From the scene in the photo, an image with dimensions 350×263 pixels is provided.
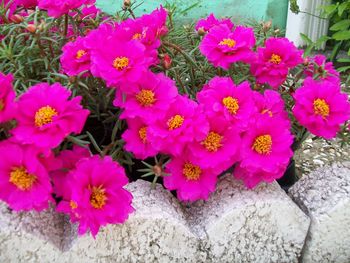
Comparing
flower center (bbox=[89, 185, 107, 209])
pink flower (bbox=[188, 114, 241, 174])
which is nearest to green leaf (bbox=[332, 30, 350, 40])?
pink flower (bbox=[188, 114, 241, 174])

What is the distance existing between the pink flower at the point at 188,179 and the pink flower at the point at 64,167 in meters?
0.19

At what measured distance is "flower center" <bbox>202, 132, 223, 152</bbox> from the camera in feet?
3.65

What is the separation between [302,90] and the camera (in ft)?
4.01

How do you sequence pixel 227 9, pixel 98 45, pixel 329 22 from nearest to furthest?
1. pixel 98 45
2. pixel 227 9
3. pixel 329 22

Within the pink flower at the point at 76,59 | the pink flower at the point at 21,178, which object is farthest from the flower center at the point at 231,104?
the pink flower at the point at 21,178

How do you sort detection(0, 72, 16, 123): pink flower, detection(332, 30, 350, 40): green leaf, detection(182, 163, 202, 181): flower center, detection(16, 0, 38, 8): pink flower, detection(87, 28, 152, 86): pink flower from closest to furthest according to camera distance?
1. detection(0, 72, 16, 123): pink flower
2. detection(87, 28, 152, 86): pink flower
3. detection(182, 163, 202, 181): flower center
4. detection(16, 0, 38, 8): pink flower
5. detection(332, 30, 350, 40): green leaf

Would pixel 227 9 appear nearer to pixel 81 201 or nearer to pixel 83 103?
pixel 83 103

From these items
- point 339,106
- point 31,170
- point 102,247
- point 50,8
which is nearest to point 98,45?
point 50,8

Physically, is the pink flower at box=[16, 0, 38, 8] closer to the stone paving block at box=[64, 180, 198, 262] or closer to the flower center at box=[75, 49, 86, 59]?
the flower center at box=[75, 49, 86, 59]

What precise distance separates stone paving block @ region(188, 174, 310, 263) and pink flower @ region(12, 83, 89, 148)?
1.33 ft

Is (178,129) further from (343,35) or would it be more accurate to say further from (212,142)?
(343,35)

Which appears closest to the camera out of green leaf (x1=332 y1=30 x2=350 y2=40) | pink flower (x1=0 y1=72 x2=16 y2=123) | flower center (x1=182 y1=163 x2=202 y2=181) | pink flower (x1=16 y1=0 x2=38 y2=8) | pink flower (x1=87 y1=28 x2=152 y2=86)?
pink flower (x1=0 y1=72 x2=16 y2=123)

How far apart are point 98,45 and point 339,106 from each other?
1.86 feet

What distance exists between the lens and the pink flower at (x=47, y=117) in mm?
941
